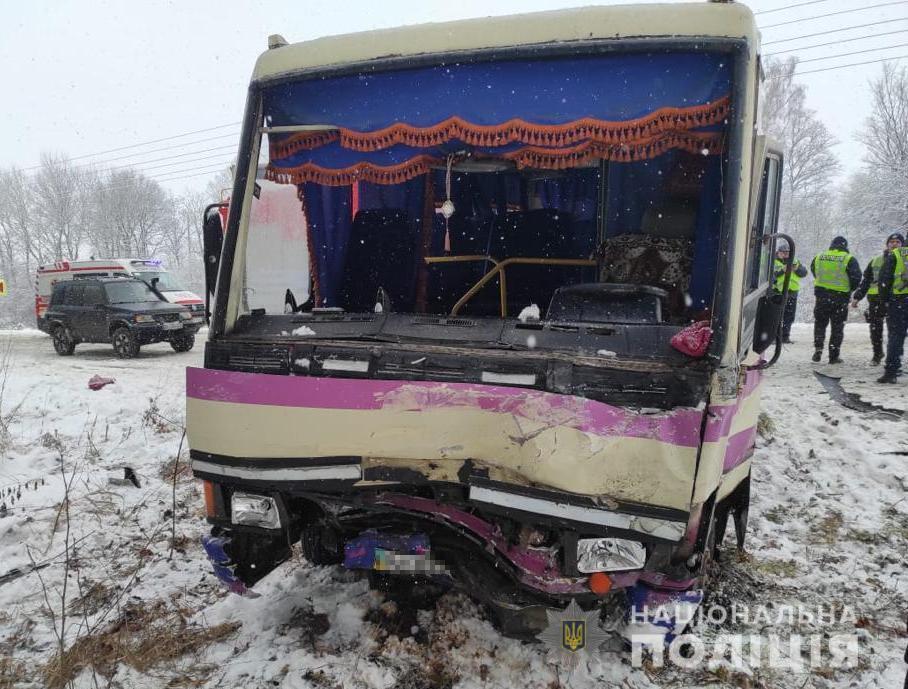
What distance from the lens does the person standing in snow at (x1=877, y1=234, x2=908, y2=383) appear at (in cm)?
716

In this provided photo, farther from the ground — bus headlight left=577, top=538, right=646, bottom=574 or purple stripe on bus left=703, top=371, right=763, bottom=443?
purple stripe on bus left=703, top=371, right=763, bottom=443

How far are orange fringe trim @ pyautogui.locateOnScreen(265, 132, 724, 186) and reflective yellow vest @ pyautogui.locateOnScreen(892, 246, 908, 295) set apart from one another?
242 inches

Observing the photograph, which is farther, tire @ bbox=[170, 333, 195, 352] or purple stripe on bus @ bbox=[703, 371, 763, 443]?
tire @ bbox=[170, 333, 195, 352]

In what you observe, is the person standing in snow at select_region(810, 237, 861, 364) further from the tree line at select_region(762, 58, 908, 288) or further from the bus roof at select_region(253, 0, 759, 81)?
the tree line at select_region(762, 58, 908, 288)

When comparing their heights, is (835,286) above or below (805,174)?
below

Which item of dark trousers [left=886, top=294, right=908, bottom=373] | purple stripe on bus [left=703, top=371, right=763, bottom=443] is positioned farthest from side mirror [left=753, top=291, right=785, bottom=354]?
dark trousers [left=886, top=294, right=908, bottom=373]

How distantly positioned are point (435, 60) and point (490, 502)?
6.28 feet

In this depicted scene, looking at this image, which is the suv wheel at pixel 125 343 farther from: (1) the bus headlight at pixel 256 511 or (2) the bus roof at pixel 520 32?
(1) the bus headlight at pixel 256 511

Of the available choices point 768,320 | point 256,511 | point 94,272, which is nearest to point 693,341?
point 768,320

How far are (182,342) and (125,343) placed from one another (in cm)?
117

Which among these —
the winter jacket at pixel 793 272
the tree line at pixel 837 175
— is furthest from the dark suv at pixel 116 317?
the tree line at pixel 837 175

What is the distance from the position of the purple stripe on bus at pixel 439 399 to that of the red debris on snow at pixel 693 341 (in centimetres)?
28

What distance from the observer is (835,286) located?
8664mm

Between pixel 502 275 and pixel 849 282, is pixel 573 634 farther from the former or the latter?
pixel 849 282
